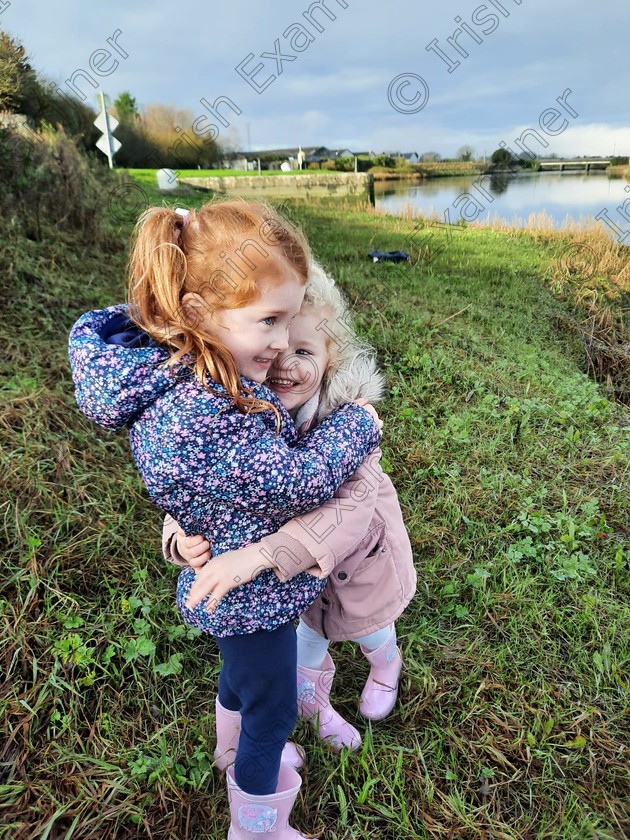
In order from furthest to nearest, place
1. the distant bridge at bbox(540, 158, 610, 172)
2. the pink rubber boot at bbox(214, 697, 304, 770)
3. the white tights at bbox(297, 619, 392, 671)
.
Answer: the distant bridge at bbox(540, 158, 610, 172), the white tights at bbox(297, 619, 392, 671), the pink rubber boot at bbox(214, 697, 304, 770)

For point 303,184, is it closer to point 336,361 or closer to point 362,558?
point 336,361

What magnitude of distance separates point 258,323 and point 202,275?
0.15m

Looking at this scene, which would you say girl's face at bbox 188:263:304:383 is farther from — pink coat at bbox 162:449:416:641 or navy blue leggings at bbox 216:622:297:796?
navy blue leggings at bbox 216:622:297:796

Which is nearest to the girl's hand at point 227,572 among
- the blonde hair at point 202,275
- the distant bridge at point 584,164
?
the blonde hair at point 202,275

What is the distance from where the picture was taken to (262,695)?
4.23ft

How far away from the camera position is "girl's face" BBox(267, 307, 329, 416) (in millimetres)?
1390

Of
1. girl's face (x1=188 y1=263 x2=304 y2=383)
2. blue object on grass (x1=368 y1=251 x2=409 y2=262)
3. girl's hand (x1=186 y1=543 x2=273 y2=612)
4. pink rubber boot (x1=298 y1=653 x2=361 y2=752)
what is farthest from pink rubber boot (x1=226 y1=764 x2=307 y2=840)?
blue object on grass (x1=368 y1=251 x2=409 y2=262)

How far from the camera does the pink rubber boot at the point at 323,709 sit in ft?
5.82

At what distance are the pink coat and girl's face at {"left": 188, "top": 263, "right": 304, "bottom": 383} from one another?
0.39 meters

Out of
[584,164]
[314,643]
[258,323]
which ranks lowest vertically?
[314,643]

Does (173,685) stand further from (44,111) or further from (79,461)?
(44,111)

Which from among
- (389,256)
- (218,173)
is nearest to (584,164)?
(389,256)

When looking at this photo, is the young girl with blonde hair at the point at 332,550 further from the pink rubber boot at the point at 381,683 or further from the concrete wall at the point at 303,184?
the concrete wall at the point at 303,184

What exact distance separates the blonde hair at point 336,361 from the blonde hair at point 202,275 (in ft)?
0.80
